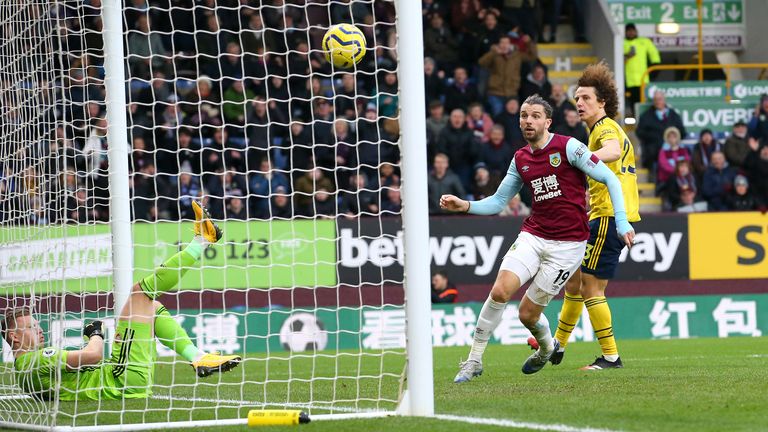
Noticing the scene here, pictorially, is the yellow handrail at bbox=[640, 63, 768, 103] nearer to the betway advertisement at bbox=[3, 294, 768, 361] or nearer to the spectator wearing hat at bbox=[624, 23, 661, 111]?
the spectator wearing hat at bbox=[624, 23, 661, 111]

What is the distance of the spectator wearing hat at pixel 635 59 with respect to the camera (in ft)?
76.4

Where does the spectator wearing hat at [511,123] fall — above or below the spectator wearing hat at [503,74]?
below

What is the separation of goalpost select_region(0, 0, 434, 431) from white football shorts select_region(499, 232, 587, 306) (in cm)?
101

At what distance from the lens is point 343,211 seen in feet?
58.9

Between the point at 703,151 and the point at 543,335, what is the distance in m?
12.2

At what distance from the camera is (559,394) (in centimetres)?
787

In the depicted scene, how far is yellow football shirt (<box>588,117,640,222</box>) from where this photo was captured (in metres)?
9.70

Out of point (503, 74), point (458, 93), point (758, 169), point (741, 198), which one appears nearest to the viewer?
point (741, 198)

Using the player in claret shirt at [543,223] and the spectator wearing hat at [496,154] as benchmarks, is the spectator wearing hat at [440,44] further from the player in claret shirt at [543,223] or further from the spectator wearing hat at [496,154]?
the player in claret shirt at [543,223]

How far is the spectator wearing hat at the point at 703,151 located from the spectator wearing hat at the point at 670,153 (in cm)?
16

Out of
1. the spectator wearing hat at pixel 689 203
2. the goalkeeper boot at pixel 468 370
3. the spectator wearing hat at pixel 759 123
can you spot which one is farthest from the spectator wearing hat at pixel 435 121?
the goalkeeper boot at pixel 468 370

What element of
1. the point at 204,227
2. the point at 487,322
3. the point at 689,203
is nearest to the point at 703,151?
the point at 689,203

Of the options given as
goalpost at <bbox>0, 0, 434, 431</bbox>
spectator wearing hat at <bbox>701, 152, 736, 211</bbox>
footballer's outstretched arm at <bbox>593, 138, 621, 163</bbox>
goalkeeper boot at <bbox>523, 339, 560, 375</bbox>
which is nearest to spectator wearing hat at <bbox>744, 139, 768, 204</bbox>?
spectator wearing hat at <bbox>701, 152, 736, 211</bbox>

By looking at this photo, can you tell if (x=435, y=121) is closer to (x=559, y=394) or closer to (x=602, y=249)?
(x=602, y=249)
